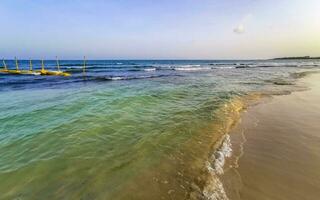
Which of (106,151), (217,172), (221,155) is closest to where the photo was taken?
(217,172)

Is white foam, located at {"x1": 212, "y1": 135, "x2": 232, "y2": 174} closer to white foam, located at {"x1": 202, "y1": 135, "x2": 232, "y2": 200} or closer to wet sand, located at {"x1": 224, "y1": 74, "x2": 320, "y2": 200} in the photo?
white foam, located at {"x1": 202, "y1": 135, "x2": 232, "y2": 200}

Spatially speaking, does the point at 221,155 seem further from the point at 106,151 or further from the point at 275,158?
the point at 106,151

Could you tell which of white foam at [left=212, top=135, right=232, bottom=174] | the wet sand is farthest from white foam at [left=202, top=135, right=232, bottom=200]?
the wet sand

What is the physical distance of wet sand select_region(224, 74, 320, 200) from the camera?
375cm

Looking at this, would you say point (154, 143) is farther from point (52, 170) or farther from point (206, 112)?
point (206, 112)

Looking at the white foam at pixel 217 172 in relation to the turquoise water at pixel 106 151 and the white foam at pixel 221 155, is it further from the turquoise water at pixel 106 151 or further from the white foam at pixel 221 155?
the turquoise water at pixel 106 151

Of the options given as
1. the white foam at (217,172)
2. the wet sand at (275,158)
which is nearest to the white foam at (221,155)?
the white foam at (217,172)

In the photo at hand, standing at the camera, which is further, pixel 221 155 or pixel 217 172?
pixel 221 155

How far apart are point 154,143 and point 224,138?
191 cm

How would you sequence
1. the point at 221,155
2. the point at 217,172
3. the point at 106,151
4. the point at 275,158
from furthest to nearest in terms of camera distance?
the point at 106,151, the point at 221,155, the point at 275,158, the point at 217,172

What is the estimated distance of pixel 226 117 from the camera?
8359 mm

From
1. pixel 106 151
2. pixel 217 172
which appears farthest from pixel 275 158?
pixel 106 151

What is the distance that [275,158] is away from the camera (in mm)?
4969

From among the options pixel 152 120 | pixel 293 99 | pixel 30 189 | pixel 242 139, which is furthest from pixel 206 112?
pixel 30 189
